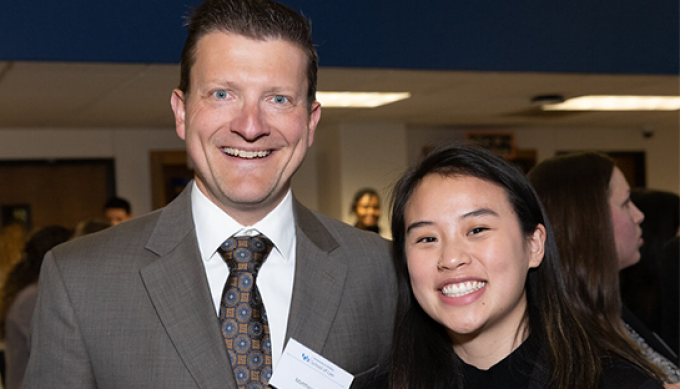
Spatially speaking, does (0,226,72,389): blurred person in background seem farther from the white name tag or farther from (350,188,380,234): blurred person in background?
(350,188,380,234): blurred person in background

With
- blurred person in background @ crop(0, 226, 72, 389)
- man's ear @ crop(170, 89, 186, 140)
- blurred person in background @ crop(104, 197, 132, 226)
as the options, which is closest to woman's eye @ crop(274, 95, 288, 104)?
man's ear @ crop(170, 89, 186, 140)

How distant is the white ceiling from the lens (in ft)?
13.0

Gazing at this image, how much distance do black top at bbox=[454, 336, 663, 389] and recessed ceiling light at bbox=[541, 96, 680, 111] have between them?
4833mm

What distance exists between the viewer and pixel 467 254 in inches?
56.8

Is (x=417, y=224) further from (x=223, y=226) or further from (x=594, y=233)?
(x=594, y=233)

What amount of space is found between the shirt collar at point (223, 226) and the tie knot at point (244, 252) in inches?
0.6

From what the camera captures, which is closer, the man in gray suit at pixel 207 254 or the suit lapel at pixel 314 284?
the man in gray suit at pixel 207 254

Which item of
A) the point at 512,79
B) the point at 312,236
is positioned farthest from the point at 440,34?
the point at 312,236

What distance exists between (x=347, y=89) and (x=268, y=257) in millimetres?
3511

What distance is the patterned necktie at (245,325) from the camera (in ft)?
4.67

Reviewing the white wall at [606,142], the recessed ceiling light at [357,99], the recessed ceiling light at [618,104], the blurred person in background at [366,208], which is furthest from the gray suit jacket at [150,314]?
the white wall at [606,142]

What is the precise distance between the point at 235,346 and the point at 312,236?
1.10 feet

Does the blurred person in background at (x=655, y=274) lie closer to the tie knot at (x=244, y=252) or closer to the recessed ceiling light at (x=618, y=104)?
the tie knot at (x=244, y=252)

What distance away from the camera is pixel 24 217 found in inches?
272
